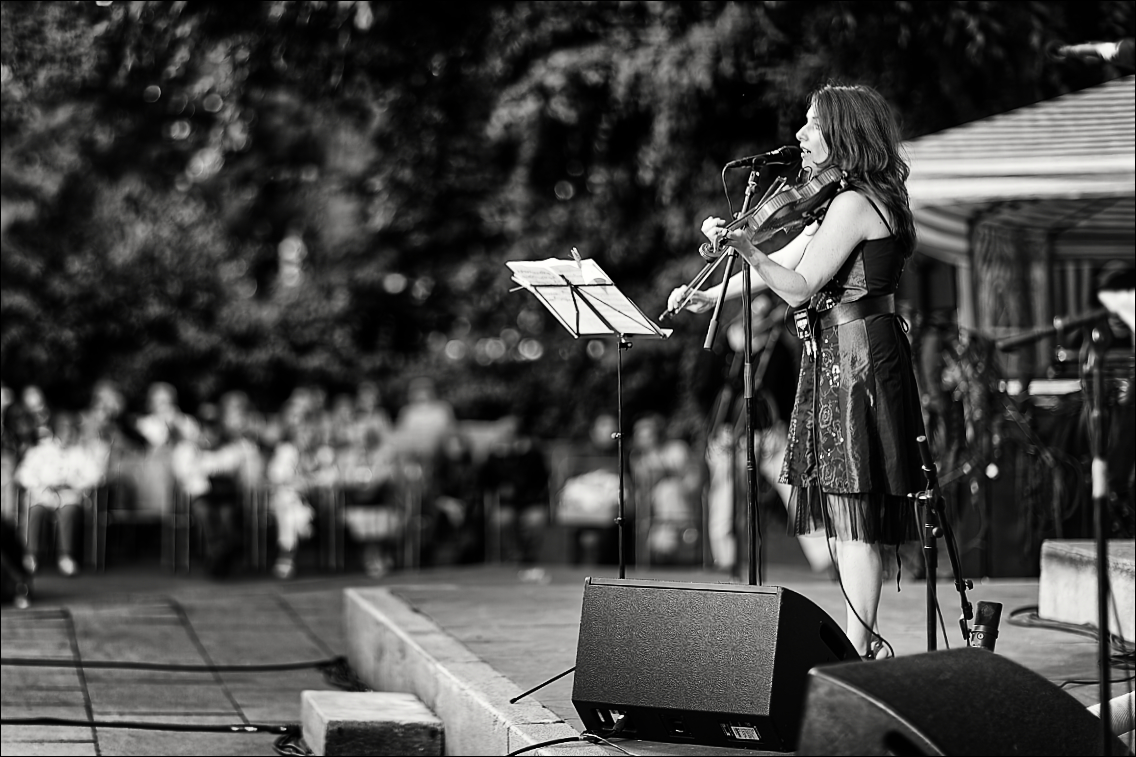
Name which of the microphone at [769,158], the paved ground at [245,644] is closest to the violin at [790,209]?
the microphone at [769,158]

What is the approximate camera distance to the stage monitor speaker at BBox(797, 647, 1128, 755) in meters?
2.80

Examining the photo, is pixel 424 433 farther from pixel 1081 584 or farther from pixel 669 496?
pixel 1081 584

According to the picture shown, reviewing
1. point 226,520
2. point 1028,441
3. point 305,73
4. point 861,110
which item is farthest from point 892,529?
point 226,520

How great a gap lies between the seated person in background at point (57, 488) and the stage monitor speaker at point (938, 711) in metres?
11.2

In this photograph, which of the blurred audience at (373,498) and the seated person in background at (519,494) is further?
→ the seated person in background at (519,494)

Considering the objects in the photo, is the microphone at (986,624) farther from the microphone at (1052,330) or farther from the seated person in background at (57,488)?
the seated person in background at (57,488)

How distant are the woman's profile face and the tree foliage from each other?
3623mm

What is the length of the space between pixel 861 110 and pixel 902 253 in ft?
1.53

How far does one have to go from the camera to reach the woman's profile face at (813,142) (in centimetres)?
451

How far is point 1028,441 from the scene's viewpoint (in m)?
8.51

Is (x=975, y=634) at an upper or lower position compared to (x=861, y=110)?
lower

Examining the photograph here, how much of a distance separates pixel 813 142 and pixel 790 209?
23cm

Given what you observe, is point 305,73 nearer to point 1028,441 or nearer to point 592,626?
point 1028,441

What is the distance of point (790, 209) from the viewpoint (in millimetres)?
4473
